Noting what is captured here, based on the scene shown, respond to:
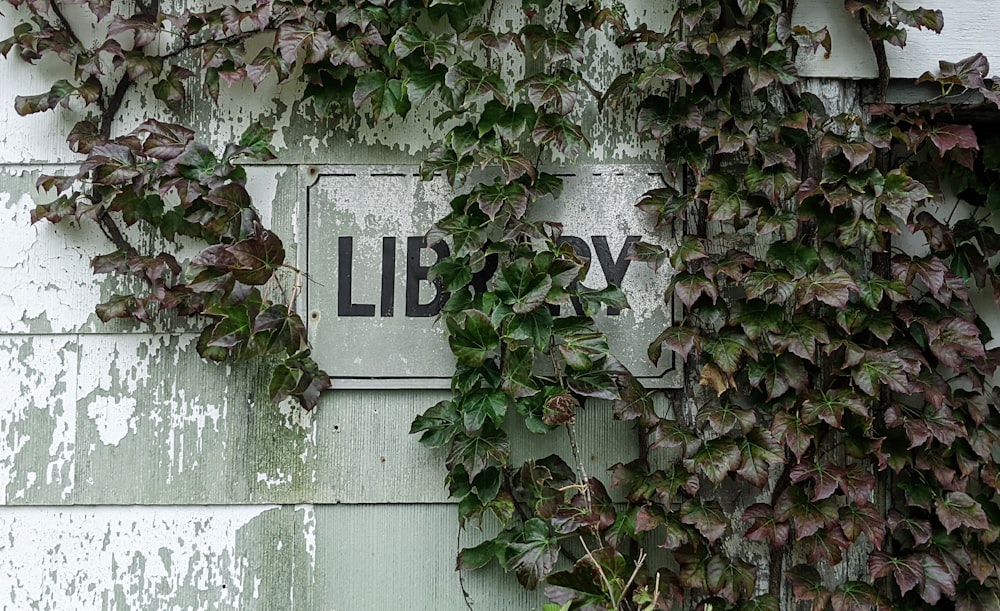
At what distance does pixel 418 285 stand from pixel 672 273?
0.53m

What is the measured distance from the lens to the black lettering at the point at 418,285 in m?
1.64

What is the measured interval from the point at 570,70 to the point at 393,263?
0.54m

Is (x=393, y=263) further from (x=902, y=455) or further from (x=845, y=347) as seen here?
(x=902, y=455)

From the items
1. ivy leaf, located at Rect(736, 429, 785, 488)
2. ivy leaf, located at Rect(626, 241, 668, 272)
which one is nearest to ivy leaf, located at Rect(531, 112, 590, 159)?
ivy leaf, located at Rect(626, 241, 668, 272)

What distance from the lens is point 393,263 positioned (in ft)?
5.42

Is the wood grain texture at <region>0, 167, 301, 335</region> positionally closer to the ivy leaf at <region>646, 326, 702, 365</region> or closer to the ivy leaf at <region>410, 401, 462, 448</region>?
the ivy leaf at <region>410, 401, 462, 448</region>

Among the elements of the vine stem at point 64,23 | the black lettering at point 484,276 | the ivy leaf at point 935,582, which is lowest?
the ivy leaf at point 935,582

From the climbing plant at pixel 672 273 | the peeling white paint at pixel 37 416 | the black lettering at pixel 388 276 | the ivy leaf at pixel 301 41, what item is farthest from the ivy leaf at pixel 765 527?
the peeling white paint at pixel 37 416

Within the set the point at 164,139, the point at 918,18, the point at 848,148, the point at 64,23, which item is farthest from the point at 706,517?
the point at 64,23

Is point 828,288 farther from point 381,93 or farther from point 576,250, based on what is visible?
point 381,93

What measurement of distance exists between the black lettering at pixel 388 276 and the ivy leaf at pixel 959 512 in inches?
45.3

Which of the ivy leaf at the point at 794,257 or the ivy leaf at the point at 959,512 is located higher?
the ivy leaf at the point at 794,257

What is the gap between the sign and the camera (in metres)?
1.64

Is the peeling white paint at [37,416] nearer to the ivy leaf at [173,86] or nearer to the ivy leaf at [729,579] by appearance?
the ivy leaf at [173,86]
